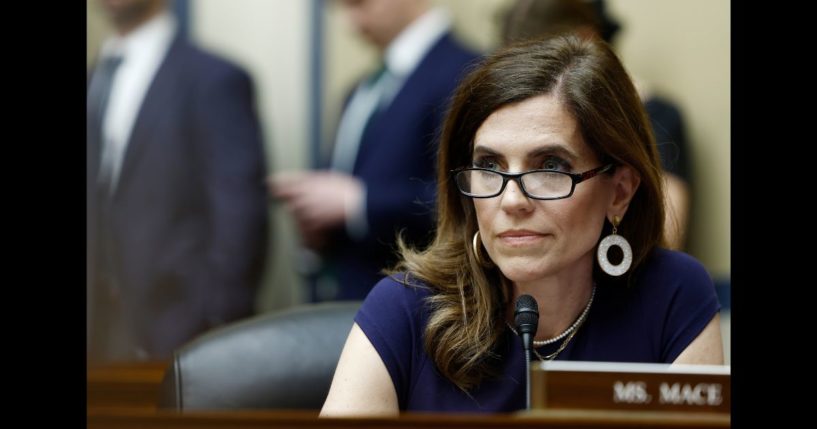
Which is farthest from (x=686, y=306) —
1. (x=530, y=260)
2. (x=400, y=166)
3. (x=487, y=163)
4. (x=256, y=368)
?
(x=400, y=166)

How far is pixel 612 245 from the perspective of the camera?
1.68 m

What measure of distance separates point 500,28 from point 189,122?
0.85 m

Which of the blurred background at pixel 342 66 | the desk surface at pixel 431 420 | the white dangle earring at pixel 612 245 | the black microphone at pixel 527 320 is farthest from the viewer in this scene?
the blurred background at pixel 342 66

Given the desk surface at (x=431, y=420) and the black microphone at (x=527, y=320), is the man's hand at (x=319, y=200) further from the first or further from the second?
the desk surface at (x=431, y=420)

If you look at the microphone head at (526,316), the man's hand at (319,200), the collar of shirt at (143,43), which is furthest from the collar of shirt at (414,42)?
the microphone head at (526,316)

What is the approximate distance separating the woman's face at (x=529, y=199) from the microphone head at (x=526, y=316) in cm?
→ 9

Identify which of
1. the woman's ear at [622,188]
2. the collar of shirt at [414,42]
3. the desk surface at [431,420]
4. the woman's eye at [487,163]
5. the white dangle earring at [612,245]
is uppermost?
the collar of shirt at [414,42]

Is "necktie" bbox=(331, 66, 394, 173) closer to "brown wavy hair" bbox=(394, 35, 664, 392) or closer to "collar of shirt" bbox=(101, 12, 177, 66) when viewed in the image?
"collar of shirt" bbox=(101, 12, 177, 66)

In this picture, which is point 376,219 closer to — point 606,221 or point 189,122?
point 189,122

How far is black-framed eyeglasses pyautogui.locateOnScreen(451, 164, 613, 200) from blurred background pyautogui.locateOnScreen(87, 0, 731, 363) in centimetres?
141

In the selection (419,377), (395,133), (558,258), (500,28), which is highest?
(500,28)

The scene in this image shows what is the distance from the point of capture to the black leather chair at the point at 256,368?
1733 millimetres

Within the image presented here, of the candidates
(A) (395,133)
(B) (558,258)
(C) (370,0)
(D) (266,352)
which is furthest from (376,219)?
(B) (558,258)

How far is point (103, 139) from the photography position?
2.82 metres
